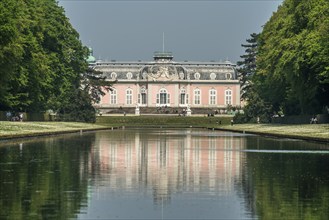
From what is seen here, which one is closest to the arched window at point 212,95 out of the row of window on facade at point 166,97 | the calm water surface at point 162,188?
the row of window on facade at point 166,97

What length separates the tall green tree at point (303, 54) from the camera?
5631cm

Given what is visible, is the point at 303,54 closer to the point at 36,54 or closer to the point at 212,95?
the point at 36,54

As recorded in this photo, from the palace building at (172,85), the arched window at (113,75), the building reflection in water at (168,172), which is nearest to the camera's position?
the building reflection in water at (168,172)

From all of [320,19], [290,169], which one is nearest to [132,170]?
[290,169]

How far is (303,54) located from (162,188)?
44.0 m

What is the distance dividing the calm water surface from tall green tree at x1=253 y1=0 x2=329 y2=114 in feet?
102

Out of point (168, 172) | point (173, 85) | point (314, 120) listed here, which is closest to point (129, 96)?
point (173, 85)

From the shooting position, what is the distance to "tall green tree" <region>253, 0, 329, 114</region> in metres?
56.3

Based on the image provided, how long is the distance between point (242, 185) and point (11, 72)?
117 ft

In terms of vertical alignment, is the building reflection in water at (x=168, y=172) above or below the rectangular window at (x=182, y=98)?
below

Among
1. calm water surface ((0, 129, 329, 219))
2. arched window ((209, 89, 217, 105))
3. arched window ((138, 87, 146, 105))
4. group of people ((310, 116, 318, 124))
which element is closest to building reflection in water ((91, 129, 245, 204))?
calm water surface ((0, 129, 329, 219))

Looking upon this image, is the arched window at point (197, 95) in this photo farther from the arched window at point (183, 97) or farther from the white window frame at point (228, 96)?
the white window frame at point (228, 96)

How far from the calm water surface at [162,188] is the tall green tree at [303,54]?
102 feet

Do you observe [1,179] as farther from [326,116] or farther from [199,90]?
[199,90]
